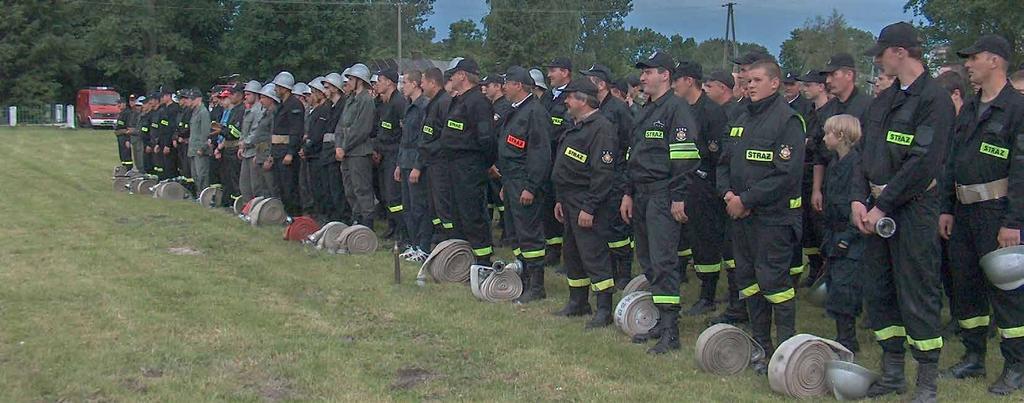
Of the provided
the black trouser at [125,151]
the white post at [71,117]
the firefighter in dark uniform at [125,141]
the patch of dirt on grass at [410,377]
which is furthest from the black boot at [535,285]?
the white post at [71,117]

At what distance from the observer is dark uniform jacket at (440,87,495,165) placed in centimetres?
991

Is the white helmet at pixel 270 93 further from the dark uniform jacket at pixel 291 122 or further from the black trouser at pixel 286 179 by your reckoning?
the black trouser at pixel 286 179

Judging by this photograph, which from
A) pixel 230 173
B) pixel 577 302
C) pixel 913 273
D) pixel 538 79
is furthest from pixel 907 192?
pixel 230 173

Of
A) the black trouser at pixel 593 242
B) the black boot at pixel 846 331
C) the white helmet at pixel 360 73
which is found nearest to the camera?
the black boot at pixel 846 331

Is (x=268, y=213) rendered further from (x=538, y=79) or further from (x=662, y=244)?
(x=662, y=244)

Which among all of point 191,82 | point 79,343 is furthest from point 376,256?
point 191,82

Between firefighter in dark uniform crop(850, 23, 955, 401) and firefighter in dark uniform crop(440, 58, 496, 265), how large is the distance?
467 cm

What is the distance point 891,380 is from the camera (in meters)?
6.01

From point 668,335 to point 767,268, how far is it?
3.43ft

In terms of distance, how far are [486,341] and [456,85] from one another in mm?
3695

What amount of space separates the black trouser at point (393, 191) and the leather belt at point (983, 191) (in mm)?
7392

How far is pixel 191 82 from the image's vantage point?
6469 cm

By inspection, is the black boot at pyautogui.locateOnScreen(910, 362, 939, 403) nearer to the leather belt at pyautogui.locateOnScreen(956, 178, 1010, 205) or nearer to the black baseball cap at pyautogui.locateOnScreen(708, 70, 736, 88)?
the leather belt at pyautogui.locateOnScreen(956, 178, 1010, 205)

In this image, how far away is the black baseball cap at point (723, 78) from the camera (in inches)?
368
